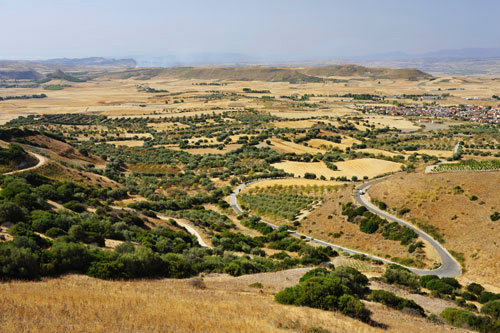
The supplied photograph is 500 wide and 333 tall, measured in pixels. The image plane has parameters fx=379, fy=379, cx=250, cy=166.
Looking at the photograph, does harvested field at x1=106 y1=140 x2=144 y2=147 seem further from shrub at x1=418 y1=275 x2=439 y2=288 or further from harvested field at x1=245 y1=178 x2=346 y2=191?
shrub at x1=418 y1=275 x2=439 y2=288

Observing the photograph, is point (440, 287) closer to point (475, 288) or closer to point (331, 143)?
point (475, 288)

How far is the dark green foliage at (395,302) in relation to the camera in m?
17.8

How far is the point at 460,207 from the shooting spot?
35.2m

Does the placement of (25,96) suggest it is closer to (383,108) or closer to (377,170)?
(383,108)

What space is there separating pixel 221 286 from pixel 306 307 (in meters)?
4.59

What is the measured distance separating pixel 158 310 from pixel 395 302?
1179 centimetres

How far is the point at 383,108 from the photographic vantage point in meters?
158

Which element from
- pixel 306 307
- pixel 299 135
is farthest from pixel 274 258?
pixel 299 135

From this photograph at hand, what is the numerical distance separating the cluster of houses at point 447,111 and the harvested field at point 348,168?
261 ft

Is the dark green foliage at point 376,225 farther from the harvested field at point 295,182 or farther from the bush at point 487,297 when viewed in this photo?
the harvested field at point 295,182

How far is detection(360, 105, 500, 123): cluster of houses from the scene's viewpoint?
438 feet

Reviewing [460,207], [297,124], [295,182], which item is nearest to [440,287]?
[460,207]

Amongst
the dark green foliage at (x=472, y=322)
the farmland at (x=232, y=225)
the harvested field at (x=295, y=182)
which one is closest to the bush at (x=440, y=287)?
the farmland at (x=232, y=225)

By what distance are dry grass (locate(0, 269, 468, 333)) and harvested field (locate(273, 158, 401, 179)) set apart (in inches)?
1908
